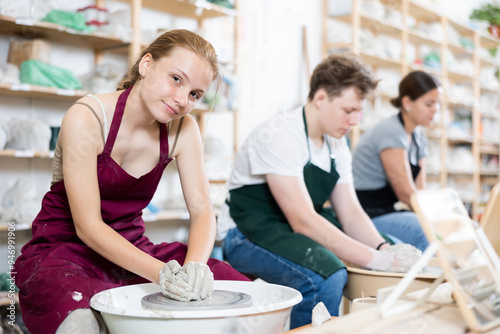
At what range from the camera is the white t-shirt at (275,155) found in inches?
75.1

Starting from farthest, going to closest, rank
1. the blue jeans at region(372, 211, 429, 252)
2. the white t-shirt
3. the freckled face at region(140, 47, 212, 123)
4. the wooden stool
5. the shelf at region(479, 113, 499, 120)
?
the shelf at region(479, 113, 499, 120)
the blue jeans at region(372, 211, 429, 252)
the white t-shirt
the wooden stool
the freckled face at region(140, 47, 212, 123)

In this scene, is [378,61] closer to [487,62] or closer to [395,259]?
[487,62]

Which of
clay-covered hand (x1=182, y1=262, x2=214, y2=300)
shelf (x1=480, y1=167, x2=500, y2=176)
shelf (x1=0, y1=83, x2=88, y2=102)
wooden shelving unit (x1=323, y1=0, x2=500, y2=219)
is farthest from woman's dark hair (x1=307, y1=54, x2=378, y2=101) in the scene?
shelf (x1=480, y1=167, x2=500, y2=176)

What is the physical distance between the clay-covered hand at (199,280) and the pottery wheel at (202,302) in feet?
0.05

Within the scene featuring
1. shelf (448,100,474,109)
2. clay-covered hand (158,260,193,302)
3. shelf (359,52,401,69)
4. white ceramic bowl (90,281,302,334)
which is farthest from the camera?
shelf (448,100,474,109)

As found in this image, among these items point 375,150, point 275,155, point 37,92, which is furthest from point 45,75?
point 375,150

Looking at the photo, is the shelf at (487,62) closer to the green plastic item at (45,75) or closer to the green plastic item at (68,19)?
the green plastic item at (68,19)

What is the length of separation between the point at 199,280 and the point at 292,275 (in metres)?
0.62

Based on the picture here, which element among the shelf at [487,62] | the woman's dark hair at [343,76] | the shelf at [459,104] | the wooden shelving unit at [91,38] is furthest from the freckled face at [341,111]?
the shelf at [487,62]

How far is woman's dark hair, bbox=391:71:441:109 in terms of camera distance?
282 centimetres

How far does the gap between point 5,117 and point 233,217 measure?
1.65 meters

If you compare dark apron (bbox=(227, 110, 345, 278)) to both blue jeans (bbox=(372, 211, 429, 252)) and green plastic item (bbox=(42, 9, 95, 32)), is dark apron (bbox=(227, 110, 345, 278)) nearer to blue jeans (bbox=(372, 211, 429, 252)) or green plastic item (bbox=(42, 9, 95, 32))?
blue jeans (bbox=(372, 211, 429, 252))

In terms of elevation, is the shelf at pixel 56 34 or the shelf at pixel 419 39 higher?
the shelf at pixel 419 39

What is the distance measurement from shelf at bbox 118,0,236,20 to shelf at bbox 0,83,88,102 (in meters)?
0.84
